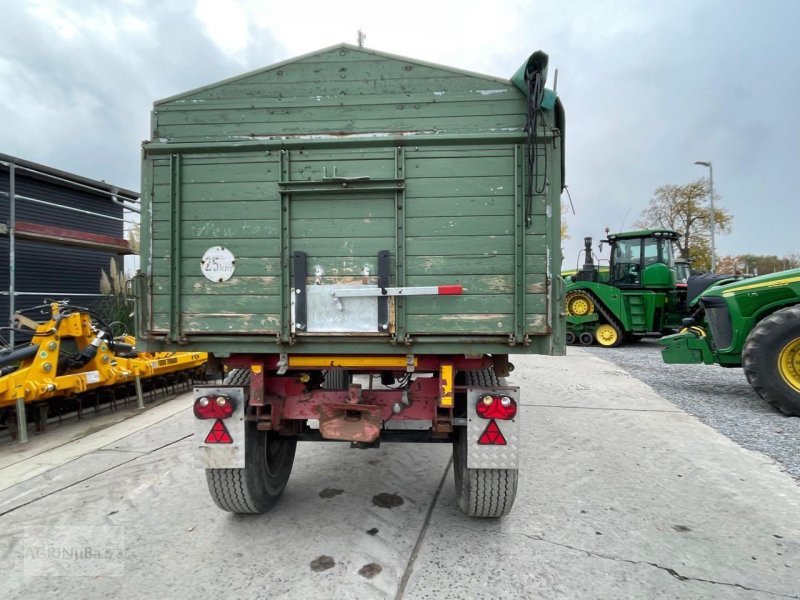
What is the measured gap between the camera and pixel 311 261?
2842 mm

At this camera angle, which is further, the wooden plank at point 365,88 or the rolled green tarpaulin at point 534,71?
the wooden plank at point 365,88

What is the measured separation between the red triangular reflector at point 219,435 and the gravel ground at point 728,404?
449 centimetres

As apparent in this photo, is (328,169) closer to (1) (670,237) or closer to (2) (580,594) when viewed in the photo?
(2) (580,594)

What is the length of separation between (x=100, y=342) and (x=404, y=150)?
5043 millimetres

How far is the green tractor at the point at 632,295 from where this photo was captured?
12.9 m

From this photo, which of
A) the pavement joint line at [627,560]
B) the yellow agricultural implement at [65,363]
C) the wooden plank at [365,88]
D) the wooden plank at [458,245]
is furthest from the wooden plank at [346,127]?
the yellow agricultural implement at [65,363]

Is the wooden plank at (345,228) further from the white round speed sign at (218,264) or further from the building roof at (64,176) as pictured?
the building roof at (64,176)

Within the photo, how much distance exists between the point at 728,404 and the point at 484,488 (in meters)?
5.24

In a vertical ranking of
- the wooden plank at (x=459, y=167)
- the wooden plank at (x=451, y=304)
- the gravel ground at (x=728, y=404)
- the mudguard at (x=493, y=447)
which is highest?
the wooden plank at (x=459, y=167)

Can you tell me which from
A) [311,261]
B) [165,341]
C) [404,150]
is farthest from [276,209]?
[165,341]

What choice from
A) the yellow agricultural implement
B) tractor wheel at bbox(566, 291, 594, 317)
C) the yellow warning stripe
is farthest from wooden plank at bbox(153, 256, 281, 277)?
tractor wheel at bbox(566, 291, 594, 317)

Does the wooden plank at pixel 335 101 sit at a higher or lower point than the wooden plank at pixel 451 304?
higher

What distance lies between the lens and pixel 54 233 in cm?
903

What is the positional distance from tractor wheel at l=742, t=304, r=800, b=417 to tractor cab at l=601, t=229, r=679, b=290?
7.26 meters
